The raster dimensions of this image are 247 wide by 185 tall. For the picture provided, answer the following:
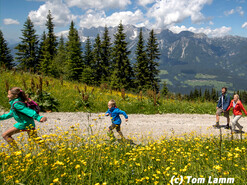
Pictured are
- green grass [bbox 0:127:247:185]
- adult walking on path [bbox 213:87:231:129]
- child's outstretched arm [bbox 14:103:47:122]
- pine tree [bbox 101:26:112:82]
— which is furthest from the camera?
pine tree [bbox 101:26:112:82]

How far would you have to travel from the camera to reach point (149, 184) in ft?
8.89

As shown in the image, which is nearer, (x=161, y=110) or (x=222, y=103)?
(x=222, y=103)

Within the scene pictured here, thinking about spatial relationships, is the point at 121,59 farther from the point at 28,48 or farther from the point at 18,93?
the point at 18,93

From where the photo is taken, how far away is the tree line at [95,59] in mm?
40781

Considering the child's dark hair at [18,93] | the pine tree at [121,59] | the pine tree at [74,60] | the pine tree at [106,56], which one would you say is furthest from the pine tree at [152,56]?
the child's dark hair at [18,93]

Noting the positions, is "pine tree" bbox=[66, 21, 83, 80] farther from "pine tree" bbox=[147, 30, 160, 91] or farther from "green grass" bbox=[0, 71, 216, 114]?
"green grass" bbox=[0, 71, 216, 114]

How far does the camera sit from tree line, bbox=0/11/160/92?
4078 cm

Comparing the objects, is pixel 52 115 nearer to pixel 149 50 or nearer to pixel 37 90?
pixel 37 90

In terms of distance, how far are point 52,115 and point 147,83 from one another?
34.0 metres

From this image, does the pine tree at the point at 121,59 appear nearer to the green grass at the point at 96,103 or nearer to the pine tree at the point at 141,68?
the pine tree at the point at 141,68

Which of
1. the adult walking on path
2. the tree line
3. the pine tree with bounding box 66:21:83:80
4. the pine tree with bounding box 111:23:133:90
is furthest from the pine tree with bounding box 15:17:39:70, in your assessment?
the adult walking on path

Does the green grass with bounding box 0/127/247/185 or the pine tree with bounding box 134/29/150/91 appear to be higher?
the pine tree with bounding box 134/29/150/91

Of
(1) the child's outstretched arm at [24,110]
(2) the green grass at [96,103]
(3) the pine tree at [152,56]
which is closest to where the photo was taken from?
(1) the child's outstretched arm at [24,110]

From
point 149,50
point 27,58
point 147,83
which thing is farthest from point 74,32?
point 147,83
